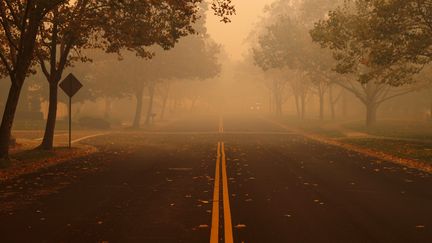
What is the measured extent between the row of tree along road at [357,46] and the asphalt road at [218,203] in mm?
8394

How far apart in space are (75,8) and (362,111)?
54.5 meters

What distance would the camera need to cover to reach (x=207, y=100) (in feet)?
417

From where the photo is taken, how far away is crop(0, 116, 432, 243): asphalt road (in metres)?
7.52

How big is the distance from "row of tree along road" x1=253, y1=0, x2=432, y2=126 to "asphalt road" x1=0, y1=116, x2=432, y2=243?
8394 millimetres

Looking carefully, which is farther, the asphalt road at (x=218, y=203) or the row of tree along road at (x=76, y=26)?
the row of tree along road at (x=76, y=26)

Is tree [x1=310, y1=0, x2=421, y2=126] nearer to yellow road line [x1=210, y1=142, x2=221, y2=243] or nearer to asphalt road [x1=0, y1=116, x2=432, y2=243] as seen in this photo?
asphalt road [x1=0, y1=116, x2=432, y2=243]

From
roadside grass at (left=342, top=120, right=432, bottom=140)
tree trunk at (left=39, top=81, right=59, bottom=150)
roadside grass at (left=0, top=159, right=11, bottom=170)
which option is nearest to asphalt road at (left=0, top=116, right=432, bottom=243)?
roadside grass at (left=0, top=159, right=11, bottom=170)

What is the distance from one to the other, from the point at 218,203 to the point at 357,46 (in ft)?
97.8

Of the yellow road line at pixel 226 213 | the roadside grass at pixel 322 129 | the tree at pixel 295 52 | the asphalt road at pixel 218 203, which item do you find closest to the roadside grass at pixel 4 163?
the asphalt road at pixel 218 203

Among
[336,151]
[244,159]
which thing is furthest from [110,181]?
[336,151]

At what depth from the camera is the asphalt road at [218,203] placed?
24.7 ft

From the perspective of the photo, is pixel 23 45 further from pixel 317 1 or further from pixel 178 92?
pixel 178 92

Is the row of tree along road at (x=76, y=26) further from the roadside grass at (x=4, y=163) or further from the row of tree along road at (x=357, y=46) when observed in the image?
the row of tree along road at (x=357, y=46)

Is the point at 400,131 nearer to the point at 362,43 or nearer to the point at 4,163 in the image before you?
the point at 362,43
